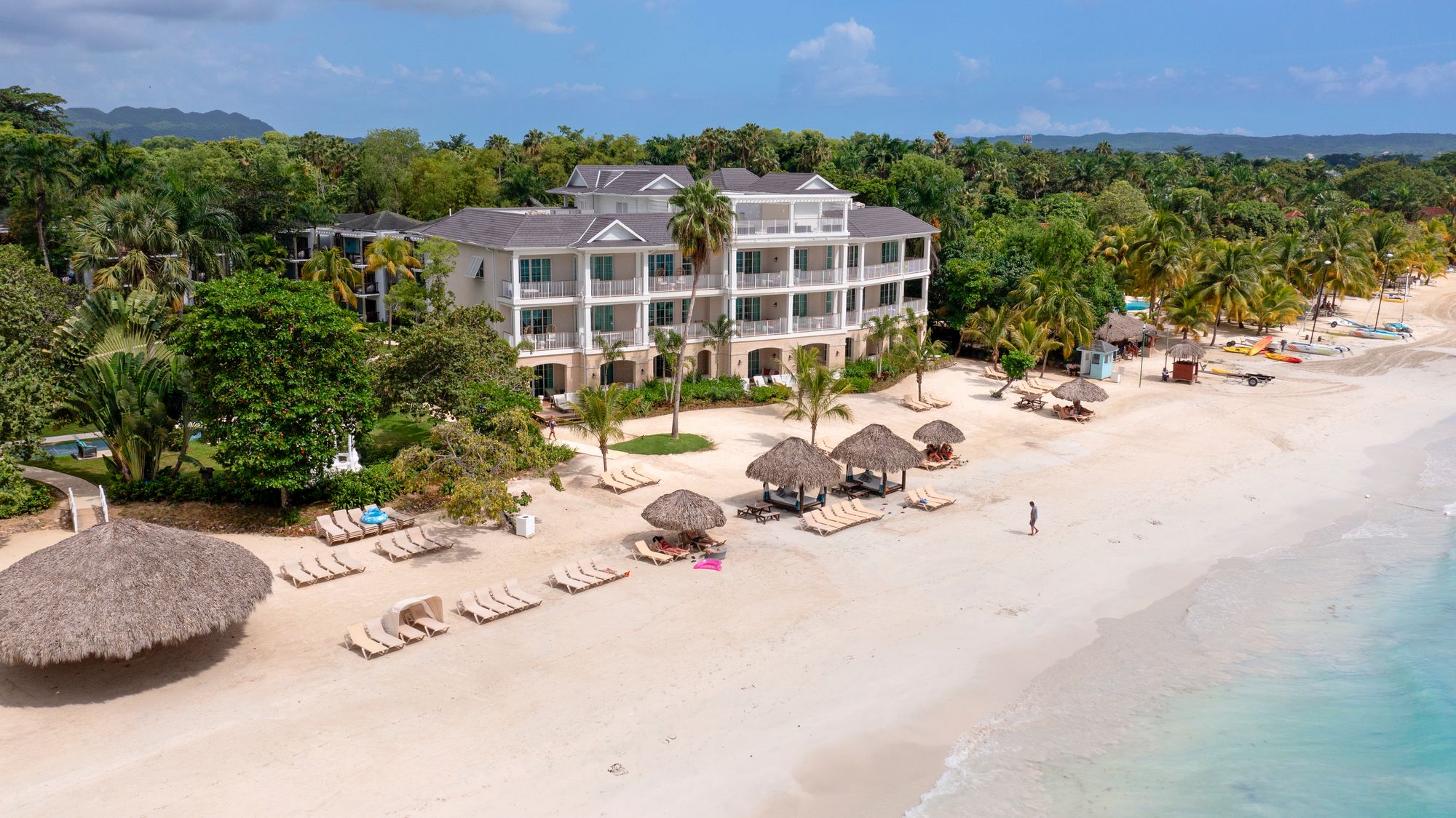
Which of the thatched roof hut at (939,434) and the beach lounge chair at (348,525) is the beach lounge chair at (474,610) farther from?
the thatched roof hut at (939,434)

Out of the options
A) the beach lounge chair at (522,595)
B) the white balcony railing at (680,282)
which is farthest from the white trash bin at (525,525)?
the white balcony railing at (680,282)

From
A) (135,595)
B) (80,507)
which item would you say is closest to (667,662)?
(135,595)

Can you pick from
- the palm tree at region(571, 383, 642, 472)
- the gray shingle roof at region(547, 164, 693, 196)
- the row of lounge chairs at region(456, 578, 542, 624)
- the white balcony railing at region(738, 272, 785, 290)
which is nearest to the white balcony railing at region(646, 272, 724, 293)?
the white balcony railing at region(738, 272, 785, 290)

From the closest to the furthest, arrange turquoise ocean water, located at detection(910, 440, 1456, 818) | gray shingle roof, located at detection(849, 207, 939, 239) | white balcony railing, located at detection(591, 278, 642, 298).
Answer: turquoise ocean water, located at detection(910, 440, 1456, 818) < white balcony railing, located at detection(591, 278, 642, 298) < gray shingle roof, located at detection(849, 207, 939, 239)

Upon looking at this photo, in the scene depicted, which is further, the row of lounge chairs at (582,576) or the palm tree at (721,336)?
the palm tree at (721,336)

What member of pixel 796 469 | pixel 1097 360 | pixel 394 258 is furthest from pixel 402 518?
pixel 1097 360

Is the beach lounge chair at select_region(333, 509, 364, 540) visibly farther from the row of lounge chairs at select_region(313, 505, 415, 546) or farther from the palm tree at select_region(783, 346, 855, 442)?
the palm tree at select_region(783, 346, 855, 442)

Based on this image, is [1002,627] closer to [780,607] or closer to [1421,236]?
[780,607]
